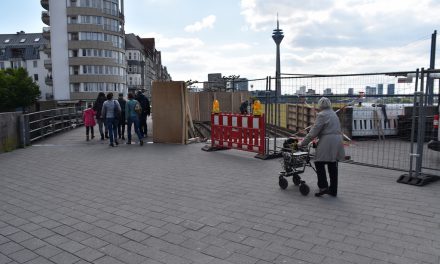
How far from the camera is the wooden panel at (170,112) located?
12.5m

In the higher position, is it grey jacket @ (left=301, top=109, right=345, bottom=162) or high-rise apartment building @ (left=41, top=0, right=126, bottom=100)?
high-rise apartment building @ (left=41, top=0, right=126, bottom=100)

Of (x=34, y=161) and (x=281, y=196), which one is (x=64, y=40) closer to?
(x=34, y=161)

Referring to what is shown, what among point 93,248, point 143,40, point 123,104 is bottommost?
point 93,248

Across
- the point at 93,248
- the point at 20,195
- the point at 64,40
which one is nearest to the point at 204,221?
the point at 93,248

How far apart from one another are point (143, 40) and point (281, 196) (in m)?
131

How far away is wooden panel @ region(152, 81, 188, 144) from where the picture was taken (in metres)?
12.5

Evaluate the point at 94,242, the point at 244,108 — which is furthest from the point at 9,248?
the point at 244,108

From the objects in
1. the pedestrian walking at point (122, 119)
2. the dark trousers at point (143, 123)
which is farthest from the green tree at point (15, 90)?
the pedestrian walking at point (122, 119)

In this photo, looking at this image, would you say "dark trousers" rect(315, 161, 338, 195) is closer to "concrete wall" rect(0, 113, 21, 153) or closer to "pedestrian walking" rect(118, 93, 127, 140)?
"pedestrian walking" rect(118, 93, 127, 140)

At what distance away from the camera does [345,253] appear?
3.99m

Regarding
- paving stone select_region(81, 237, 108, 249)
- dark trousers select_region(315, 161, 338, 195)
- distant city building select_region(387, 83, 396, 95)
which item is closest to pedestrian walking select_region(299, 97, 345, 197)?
dark trousers select_region(315, 161, 338, 195)

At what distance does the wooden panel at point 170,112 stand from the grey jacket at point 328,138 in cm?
703

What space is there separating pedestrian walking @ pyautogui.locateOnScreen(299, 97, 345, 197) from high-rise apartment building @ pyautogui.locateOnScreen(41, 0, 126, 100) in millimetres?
65167

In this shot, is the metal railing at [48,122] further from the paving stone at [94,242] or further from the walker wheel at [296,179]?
the walker wheel at [296,179]
